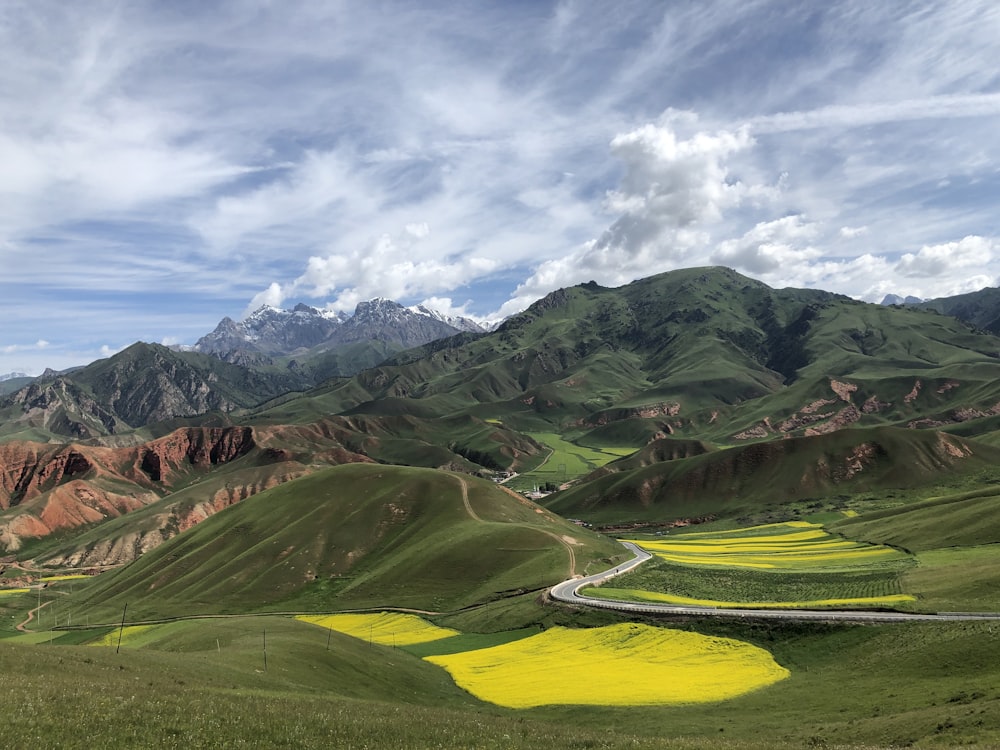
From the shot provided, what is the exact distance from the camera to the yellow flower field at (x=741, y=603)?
68.4m

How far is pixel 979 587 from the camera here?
2586 inches

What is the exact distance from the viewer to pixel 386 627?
343ft

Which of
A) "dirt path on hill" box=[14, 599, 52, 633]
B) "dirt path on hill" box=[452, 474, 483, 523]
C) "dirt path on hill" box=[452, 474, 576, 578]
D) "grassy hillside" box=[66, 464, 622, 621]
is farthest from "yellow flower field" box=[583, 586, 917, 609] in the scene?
"dirt path on hill" box=[14, 599, 52, 633]

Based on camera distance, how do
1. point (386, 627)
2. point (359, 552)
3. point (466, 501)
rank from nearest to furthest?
1. point (386, 627)
2. point (359, 552)
3. point (466, 501)

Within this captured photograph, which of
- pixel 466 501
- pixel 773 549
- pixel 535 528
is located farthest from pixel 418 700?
pixel 773 549

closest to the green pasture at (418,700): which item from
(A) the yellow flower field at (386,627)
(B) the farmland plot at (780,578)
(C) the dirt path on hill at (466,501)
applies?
(B) the farmland plot at (780,578)

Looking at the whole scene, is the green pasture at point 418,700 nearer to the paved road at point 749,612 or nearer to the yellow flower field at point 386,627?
the paved road at point 749,612

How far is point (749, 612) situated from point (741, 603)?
7453mm

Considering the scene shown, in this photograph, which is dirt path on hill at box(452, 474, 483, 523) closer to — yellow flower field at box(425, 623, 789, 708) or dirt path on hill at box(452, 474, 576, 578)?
dirt path on hill at box(452, 474, 576, 578)

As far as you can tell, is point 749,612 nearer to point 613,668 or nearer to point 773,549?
point 613,668

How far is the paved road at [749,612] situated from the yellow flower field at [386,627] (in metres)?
19.1

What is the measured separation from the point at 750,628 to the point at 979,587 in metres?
24.0

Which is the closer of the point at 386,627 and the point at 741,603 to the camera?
the point at 741,603

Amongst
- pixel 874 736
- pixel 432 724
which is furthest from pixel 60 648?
pixel 874 736
